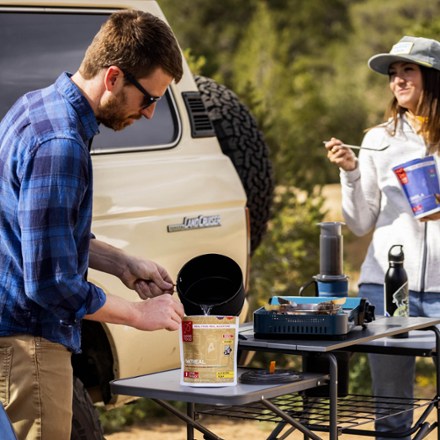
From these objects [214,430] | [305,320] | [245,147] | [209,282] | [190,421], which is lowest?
[214,430]

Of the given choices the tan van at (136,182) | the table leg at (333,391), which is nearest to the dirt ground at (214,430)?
the tan van at (136,182)

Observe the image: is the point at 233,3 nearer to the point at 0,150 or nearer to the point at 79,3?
the point at 79,3

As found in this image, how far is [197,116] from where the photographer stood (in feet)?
18.3

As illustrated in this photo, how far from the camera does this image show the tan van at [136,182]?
4867 millimetres

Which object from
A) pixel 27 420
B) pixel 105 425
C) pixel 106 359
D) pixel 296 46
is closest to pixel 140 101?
pixel 27 420

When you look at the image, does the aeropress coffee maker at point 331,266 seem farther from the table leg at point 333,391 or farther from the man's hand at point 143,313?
the man's hand at point 143,313

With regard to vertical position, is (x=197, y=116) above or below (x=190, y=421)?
above

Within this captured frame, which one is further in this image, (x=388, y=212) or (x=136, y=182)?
(x=388, y=212)

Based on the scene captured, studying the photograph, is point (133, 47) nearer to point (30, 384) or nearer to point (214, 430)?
point (30, 384)

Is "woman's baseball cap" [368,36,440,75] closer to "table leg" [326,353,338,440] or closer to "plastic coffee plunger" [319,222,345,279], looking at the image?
"plastic coffee plunger" [319,222,345,279]

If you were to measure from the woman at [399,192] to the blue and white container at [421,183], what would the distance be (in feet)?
0.25

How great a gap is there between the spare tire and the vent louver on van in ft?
1.12

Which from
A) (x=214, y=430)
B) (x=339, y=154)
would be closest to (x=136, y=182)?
(x=339, y=154)

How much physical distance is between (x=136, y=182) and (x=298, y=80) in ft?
51.6
